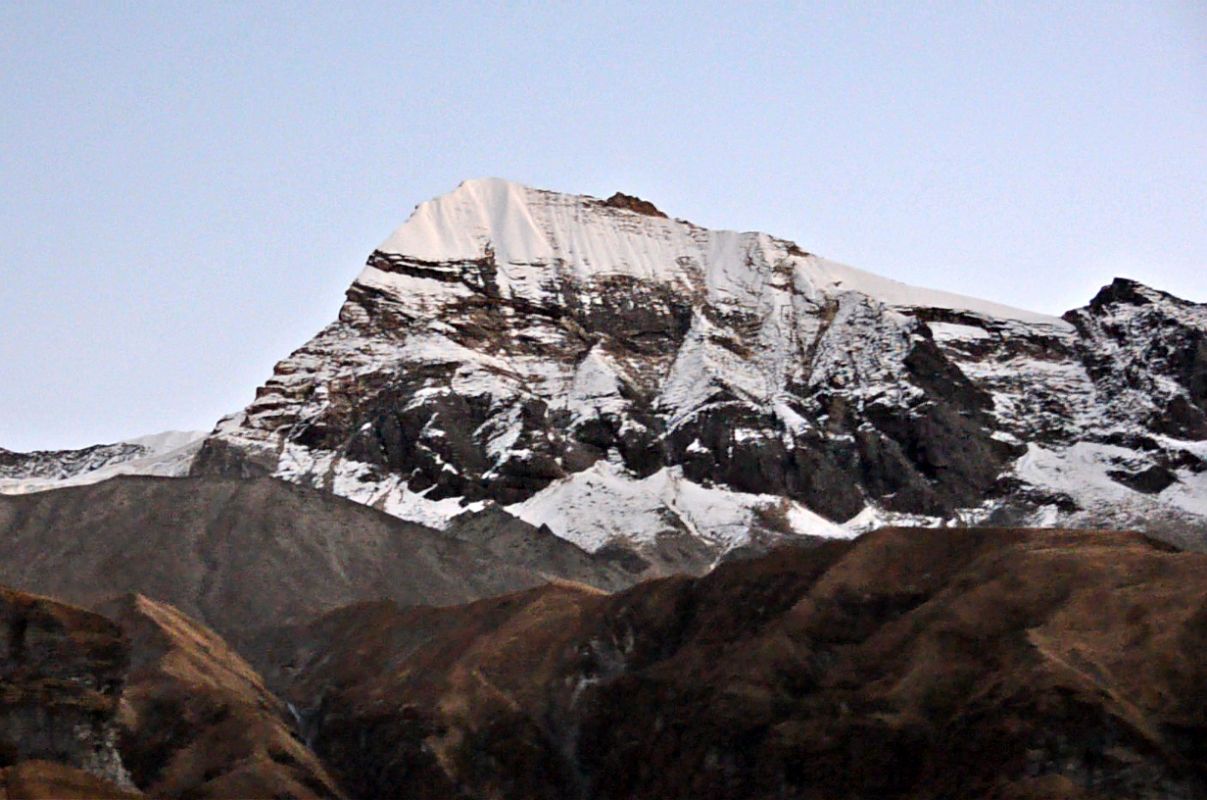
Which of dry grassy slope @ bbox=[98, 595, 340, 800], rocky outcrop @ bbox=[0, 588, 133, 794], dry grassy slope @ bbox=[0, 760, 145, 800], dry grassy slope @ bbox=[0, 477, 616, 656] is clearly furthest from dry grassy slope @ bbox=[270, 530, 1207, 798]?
dry grassy slope @ bbox=[0, 760, 145, 800]

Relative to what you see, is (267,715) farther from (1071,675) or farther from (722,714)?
(1071,675)

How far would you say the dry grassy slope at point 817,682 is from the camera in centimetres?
7444

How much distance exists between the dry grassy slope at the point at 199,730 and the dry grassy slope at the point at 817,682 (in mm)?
5852

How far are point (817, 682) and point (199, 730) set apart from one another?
32640 mm

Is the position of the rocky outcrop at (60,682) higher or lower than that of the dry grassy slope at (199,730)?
higher

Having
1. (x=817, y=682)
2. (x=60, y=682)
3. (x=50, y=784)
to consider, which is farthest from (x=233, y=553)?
(x=50, y=784)

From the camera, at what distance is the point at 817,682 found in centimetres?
8806

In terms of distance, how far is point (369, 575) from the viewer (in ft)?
488

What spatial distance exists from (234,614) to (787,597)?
52.4 meters

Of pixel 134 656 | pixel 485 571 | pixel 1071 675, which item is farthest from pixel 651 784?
pixel 485 571

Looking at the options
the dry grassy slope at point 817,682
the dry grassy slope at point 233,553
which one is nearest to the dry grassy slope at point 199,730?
the dry grassy slope at point 817,682

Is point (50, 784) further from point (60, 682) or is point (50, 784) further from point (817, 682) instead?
point (817, 682)

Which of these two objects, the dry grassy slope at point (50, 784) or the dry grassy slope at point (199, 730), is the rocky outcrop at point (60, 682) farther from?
the dry grassy slope at point (50, 784)

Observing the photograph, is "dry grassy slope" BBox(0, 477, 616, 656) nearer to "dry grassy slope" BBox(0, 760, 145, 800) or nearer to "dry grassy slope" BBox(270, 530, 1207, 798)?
"dry grassy slope" BBox(270, 530, 1207, 798)
